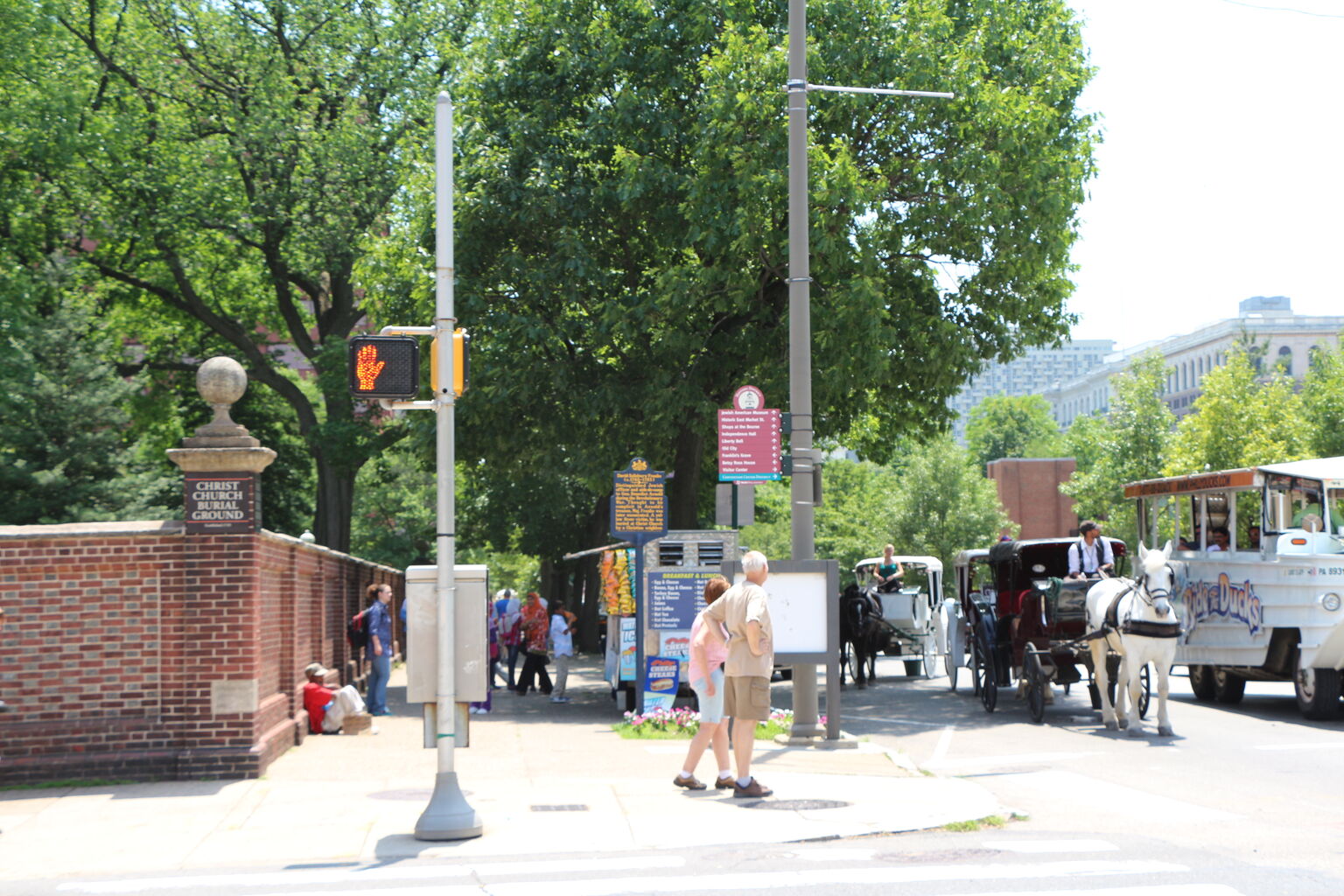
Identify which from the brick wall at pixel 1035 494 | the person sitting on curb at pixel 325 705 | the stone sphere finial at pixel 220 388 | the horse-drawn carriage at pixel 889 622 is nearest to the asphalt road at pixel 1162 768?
the horse-drawn carriage at pixel 889 622

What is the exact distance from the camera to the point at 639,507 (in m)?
18.7

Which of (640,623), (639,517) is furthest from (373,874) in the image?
(639,517)

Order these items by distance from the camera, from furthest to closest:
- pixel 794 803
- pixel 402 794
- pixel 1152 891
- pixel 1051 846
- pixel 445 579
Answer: pixel 402 794 → pixel 794 803 → pixel 445 579 → pixel 1051 846 → pixel 1152 891

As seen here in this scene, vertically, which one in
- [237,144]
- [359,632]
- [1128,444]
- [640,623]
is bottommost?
[359,632]

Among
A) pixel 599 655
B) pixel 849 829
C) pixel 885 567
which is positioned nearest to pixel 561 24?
pixel 885 567

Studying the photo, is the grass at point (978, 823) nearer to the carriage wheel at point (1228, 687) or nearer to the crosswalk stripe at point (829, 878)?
the crosswalk stripe at point (829, 878)

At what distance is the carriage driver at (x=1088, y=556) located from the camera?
18.3m

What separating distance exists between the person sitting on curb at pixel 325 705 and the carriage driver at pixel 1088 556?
31.2 ft

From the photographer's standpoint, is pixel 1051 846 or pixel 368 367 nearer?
pixel 1051 846

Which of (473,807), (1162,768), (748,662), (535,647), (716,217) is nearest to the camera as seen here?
(473,807)

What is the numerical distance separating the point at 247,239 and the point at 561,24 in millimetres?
14339

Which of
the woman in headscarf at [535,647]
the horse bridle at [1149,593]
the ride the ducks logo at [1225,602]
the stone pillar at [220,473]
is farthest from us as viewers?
the woman in headscarf at [535,647]

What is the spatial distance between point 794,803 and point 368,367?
4724mm

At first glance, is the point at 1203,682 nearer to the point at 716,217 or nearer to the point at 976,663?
the point at 976,663
